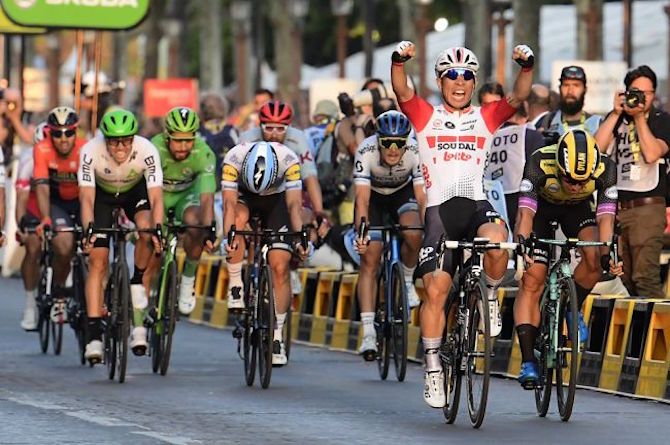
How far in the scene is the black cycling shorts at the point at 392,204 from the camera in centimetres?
1677

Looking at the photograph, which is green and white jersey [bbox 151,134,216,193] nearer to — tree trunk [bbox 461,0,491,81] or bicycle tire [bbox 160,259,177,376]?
bicycle tire [bbox 160,259,177,376]

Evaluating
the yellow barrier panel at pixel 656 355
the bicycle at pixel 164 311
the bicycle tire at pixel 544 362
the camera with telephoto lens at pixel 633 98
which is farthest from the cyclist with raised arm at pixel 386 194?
the bicycle tire at pixel 544 362

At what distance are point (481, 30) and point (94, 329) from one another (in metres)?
24.4

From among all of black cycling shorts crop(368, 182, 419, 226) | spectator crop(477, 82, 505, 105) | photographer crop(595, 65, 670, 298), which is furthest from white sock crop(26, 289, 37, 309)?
photographer crop(595, 65, 670, 298)

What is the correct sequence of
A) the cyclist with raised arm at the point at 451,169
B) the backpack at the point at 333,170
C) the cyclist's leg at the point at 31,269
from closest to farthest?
the cyclist with raised arm at the point at 451,169 → the cyclist's leg at the point at 31,269 → the backpack at the point at 333,170

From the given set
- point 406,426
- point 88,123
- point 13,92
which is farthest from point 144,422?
point 88,123

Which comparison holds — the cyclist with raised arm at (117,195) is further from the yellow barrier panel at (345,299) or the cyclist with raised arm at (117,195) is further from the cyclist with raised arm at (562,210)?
the cyclist with raised arm at (562,210)

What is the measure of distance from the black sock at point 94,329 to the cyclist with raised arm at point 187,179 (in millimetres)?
952

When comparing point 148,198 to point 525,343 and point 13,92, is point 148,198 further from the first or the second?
point 13,92

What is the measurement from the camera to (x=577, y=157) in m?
13.2

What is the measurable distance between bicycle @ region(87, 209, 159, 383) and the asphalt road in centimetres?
16

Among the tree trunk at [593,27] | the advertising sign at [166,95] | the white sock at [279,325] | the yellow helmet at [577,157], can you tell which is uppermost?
the tree trunk at [593,27]

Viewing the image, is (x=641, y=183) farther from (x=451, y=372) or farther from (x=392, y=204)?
(x=451, y=372)

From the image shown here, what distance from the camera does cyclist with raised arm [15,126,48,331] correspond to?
1891cm
